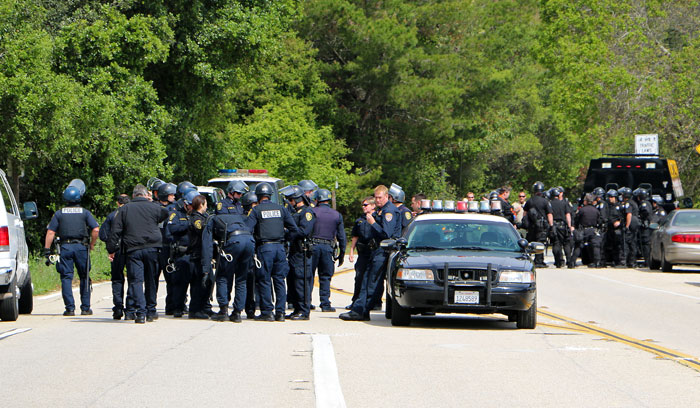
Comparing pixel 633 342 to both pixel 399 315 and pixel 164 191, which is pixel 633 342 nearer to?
pixel 399 315

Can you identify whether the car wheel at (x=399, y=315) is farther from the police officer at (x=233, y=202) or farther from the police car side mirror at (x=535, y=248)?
the police officer at (x=233, y=202)

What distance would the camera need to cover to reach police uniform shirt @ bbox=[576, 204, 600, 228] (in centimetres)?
2892

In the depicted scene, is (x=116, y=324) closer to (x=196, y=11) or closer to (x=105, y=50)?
(x=105, y=50)

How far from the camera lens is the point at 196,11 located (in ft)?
111

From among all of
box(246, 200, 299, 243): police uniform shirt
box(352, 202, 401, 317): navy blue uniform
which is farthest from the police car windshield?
box(246, 200, 299, 243): police uniform shirt

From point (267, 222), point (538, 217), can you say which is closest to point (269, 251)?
point (267, 222)

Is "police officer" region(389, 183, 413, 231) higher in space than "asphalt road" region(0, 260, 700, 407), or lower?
higher

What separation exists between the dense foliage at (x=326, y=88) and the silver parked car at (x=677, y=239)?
13.6 metres

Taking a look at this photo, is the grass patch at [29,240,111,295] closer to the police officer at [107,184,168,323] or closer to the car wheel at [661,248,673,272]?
the police officer at [107,184,168,323]

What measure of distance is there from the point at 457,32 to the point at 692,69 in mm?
15725

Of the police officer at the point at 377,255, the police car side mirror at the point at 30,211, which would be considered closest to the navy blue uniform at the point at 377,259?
the police officer at the point at 377,255

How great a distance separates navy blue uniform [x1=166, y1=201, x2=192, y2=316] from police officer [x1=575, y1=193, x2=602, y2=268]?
15.5 m

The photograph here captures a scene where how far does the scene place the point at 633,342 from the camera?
12.5 m

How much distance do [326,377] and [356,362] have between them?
109cm
